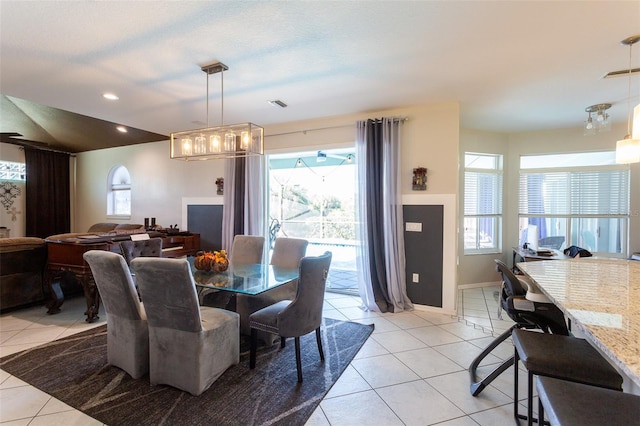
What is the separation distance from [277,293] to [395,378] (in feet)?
4.54

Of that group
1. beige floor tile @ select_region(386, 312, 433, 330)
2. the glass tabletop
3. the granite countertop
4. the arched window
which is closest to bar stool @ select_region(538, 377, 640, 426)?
the granite countertop

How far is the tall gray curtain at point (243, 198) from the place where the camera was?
479 centimetres


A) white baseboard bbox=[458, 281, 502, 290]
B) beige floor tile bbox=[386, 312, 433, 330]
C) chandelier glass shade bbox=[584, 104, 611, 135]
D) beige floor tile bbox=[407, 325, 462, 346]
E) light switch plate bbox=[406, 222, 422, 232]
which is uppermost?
chandelier glass shade bbox=[584, 104, 611, 135]

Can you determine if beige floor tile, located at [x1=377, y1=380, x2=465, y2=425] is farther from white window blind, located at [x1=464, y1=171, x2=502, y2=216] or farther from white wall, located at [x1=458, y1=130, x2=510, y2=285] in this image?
white window blind, located at [x1=464, y1=171, x2=502, y2=216]

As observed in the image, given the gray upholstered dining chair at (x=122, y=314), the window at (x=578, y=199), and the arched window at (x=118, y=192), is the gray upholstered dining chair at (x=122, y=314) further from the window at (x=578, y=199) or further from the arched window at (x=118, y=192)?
the window at (x=578, y=199)

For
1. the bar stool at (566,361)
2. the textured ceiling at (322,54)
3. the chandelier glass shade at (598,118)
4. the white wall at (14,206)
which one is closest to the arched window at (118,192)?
the white wall at (14,206)

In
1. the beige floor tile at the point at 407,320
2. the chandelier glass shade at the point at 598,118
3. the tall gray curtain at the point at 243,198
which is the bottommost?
the beige floor tile at the point at 407,320

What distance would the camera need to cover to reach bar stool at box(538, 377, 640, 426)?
3.09ft

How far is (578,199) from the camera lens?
15.9ft

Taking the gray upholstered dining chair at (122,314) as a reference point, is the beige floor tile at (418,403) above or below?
below

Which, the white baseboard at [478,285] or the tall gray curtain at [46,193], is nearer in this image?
the white baseboard at [478,285]

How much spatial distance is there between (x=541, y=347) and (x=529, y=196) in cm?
451

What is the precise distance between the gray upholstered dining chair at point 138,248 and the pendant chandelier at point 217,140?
1.20 metres

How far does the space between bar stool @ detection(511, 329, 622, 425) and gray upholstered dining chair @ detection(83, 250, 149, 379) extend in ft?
8.40
